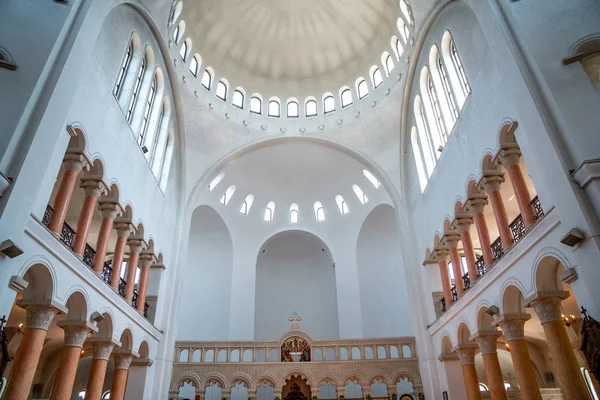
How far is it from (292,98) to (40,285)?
18.5 metres

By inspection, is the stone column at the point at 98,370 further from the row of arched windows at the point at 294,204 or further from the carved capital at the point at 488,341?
the row of arched windows at the point at 294,204

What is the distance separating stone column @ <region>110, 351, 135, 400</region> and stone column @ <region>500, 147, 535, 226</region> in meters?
13.9

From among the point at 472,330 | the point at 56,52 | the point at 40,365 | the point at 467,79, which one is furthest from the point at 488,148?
the point at 40,365

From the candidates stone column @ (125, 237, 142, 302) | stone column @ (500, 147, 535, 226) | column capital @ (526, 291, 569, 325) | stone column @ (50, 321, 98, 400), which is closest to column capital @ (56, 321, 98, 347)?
stone column @ (50, 321, 98, 400)

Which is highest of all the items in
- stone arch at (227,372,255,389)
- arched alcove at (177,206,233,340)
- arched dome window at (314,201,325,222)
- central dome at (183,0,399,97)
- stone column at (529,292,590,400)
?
central dome at (183,0,399,97)

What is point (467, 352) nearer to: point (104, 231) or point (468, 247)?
point (468, 247)

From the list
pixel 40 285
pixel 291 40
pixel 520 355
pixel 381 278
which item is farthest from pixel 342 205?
pixel 40 285

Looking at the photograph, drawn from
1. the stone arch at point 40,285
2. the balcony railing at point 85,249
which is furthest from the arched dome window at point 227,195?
the stone arch at point 40,285

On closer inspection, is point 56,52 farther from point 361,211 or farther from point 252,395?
point 361,211

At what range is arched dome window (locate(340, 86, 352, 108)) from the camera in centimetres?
2462

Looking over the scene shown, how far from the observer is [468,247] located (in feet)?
48.9

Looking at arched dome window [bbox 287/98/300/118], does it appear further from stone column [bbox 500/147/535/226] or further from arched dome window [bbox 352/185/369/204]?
stone column [bbox 500/147/535/226]

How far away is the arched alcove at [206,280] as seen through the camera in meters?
25.6

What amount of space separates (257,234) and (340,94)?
9984 mm
